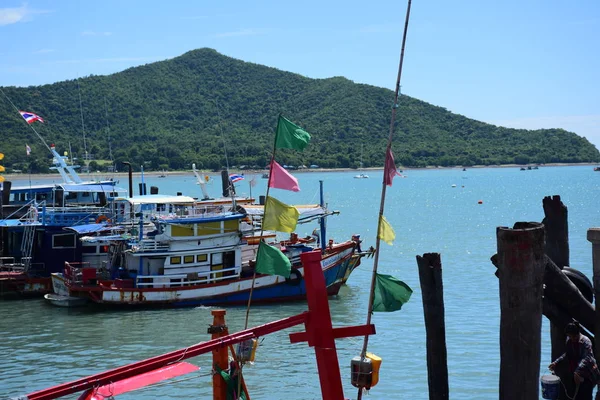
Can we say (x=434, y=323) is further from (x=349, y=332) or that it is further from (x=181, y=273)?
(x=181, y=273)

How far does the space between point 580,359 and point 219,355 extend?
5254mm

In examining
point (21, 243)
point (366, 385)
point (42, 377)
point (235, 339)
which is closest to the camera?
point (235, 339)

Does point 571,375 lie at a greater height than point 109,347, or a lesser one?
greater

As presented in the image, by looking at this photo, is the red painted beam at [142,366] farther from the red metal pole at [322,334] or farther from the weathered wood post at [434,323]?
the weathered wood post at [434,323]

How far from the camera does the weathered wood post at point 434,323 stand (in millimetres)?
12234

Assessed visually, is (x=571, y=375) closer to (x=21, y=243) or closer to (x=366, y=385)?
(x=366, y=385)

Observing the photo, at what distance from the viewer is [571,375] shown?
1198 centimetres

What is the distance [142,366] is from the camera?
871 cm

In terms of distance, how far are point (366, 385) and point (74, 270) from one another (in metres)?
21.8

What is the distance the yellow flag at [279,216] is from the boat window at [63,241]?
75.5 ft

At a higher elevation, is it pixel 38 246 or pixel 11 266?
pixel 38 246

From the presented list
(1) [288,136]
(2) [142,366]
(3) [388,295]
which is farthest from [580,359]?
(2) [142,366]

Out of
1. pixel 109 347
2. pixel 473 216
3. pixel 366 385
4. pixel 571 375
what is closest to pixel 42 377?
pixel 109 347

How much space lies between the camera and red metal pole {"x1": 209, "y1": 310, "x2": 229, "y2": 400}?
1028cm
